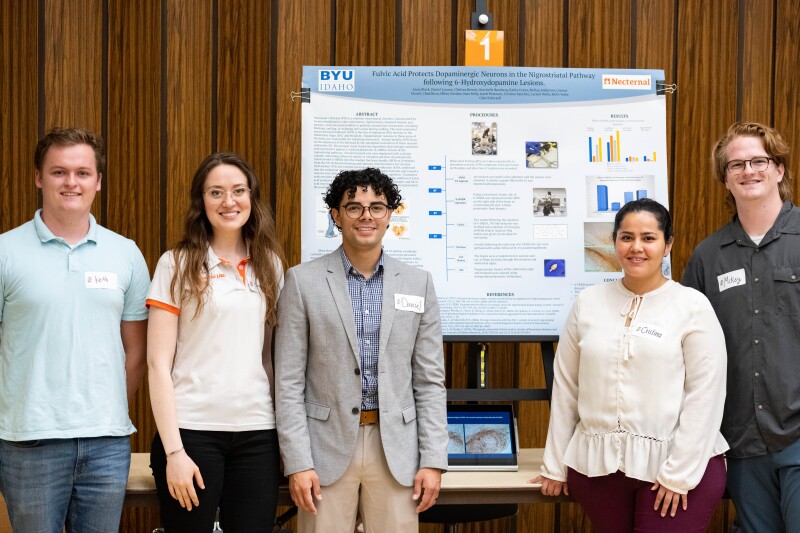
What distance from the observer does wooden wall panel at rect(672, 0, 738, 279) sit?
12.6ft

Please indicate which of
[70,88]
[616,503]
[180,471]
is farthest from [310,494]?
[70,88]

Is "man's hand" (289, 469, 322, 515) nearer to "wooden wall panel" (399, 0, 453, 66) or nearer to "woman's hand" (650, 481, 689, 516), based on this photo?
"woman's hand" (650, 481, 689, 516)

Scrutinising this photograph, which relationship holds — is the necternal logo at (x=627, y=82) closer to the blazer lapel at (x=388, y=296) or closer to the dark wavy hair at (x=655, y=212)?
the dark wavy hair at (x=655, y=212)

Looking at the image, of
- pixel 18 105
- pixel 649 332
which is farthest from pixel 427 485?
pixel 18 105

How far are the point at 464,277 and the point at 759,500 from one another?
4.12 feet

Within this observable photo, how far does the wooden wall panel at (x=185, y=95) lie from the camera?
12.3 ft

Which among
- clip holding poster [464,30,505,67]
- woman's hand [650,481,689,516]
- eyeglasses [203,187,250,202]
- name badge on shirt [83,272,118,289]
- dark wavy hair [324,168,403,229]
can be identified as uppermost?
clip holding poster [464,30,505,67]

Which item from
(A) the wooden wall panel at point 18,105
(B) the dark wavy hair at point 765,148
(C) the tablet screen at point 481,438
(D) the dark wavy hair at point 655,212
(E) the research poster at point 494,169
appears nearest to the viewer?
(D) the dark wavy hair at point 655,212

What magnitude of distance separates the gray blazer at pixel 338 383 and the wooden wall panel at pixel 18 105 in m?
2.03

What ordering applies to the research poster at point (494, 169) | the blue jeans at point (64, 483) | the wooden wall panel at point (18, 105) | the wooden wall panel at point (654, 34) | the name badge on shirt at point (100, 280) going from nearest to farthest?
the blue jeans at point (64, 483)
the name badge on shirt at point (100, 280)
the research poster at point (494, 169)
the wooden wall panel at point (18, 105)
the wooden wall panel at point (654, 34)

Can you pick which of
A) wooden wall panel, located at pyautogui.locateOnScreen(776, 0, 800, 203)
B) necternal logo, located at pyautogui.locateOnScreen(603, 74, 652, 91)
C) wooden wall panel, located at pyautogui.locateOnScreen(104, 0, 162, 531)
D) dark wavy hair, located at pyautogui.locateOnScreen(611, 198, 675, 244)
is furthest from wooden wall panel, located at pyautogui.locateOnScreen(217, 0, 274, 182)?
wooden wall panel, located at pyautogui.locateOnScreen(776, 0, 800, 203)

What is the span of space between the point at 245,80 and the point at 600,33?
69.3 inches

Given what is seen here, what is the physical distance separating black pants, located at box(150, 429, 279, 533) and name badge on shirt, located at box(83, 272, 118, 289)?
49 centimetres

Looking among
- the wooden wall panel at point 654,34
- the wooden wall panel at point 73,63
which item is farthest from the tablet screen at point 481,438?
the wooden wall panel at point 73,63
